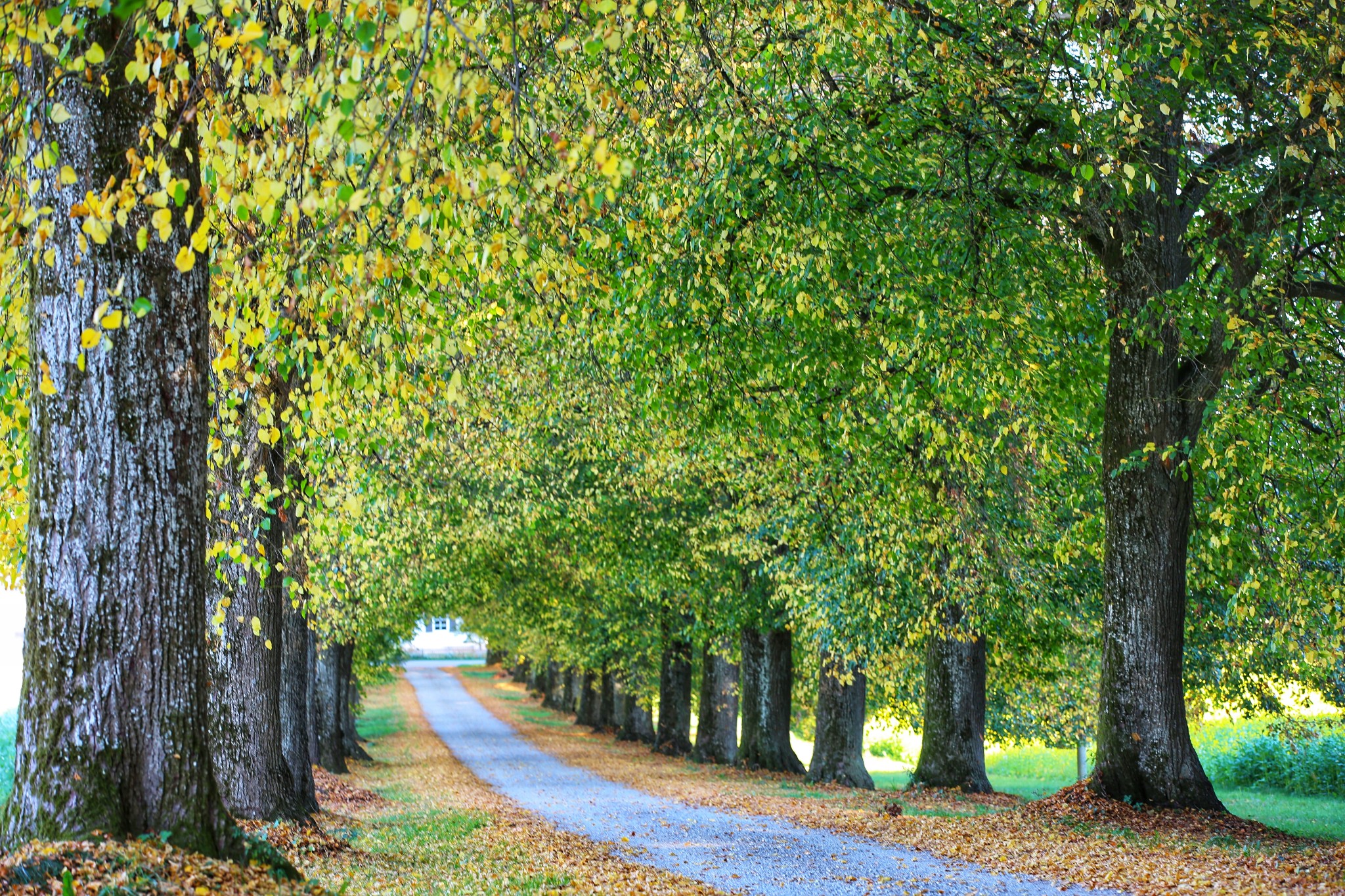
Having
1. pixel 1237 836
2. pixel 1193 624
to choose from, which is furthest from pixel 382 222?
pixel 1193 624

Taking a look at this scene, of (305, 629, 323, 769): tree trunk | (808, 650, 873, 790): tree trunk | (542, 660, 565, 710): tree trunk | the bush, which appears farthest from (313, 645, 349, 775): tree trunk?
(542, 660, 565, 710): tree trunk

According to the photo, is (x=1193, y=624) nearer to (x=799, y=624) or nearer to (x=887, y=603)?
(x=887, y=603)

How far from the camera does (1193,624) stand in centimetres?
1758

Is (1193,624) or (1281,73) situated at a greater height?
(1281,73)

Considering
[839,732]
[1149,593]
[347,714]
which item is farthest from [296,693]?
[347,714]

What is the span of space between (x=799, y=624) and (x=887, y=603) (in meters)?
4.89

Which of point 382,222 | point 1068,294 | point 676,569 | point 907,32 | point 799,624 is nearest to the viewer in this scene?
point 382,222

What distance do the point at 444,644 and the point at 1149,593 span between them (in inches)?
4872

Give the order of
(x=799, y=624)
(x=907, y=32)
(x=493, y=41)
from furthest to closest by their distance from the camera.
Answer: (x=799, y=624), (x=907, y=32), (x=493, y=41)

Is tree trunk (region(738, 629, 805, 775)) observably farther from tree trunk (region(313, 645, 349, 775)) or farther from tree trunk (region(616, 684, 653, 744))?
tree trunk (region(616, 684, 653, 744))

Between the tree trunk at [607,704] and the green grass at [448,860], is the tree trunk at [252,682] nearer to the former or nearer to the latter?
the green grass at [448,860]

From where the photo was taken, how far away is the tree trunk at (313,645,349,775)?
83.7ft

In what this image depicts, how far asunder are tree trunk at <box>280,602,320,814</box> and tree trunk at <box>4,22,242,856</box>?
726 centimetres

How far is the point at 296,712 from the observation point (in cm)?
1557
